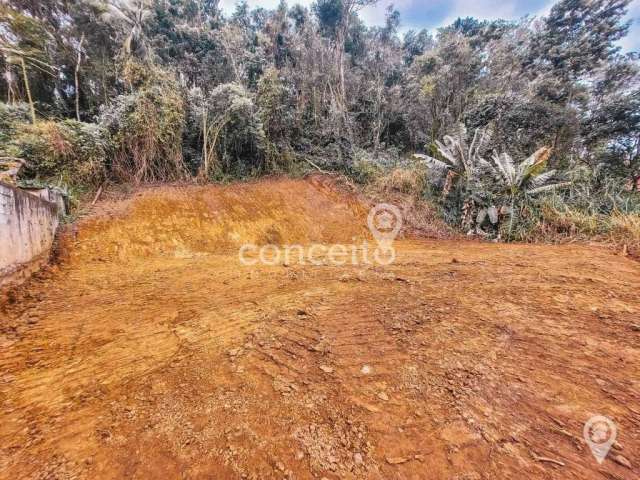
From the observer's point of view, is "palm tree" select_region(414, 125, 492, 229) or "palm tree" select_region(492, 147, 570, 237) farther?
"palm tree" select_region(414, 125, 492, 229)

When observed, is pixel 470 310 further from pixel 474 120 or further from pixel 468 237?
pixel 474 120

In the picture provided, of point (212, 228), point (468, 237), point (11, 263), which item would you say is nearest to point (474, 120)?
point (468, 237)

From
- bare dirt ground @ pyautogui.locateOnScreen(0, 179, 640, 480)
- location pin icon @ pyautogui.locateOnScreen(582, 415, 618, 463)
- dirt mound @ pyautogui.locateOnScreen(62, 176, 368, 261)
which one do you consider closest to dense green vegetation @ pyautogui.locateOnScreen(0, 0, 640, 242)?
dirt mound @ pyautogui.locateOnScreen(62, 176, 368, 261)

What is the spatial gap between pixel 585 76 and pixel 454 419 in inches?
517

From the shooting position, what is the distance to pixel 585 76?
9.20 metres

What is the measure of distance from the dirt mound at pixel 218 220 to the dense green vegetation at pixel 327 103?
1119 mm

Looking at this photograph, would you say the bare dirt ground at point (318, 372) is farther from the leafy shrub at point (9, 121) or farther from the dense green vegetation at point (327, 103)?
the leafy shrub at point (9, 121)

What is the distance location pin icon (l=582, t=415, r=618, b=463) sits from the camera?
1449mm

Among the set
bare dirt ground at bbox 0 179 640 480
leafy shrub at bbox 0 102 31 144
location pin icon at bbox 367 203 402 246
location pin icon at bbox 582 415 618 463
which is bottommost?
location pin icon at bbox 582 415 618 463

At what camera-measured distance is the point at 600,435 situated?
1543mm

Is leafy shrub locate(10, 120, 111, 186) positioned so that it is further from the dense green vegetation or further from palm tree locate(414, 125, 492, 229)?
palm tree locate(414, 125, 492, 229)

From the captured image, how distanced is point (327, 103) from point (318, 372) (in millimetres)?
10533

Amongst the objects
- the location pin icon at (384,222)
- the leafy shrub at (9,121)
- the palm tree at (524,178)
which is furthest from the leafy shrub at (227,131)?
the palm tree at (524,178)

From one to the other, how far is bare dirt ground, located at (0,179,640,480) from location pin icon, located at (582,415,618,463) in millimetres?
35
